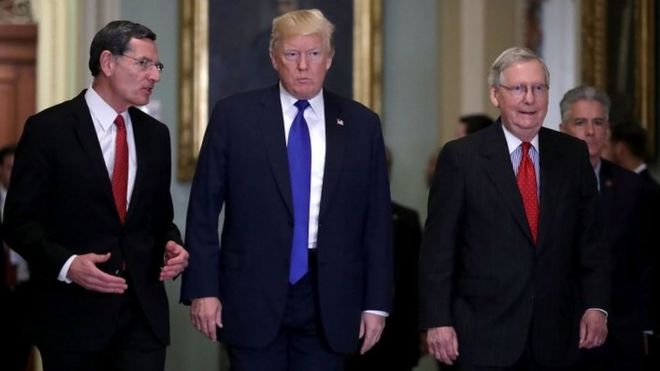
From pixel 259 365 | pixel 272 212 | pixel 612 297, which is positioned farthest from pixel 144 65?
pixel 612 297

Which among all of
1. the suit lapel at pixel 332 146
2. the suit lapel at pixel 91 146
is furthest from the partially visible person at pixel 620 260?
the suit lapel at pixel 91 146

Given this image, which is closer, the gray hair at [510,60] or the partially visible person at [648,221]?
the gray hair at [510,60]

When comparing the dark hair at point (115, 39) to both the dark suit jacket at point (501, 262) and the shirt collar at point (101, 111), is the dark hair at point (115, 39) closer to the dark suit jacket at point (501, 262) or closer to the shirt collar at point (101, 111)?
the shirt collar at point (101, 111)

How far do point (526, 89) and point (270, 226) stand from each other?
1019mm

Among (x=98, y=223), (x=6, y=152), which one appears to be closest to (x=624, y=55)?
(x=6, y=152)

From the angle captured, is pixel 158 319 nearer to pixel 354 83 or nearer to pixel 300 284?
pixel 300 284

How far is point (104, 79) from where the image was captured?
4.98 meters

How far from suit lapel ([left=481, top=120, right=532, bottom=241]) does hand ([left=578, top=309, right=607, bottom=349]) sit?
35cm

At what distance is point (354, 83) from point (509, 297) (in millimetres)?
4479

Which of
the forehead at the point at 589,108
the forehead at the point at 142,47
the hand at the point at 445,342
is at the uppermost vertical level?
the forehead at the point at 142,47

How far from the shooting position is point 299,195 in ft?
15.8

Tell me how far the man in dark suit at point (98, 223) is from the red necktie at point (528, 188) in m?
1.20

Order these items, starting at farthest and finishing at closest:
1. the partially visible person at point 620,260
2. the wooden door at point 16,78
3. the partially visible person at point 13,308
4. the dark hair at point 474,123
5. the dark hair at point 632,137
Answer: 1. the wooden door at point 16,78
2. the partially visible person at point 13,308
3. the dark hair at point 632,137
4. the dark hair at point 474,123
5. the partially visible person at point 620,260

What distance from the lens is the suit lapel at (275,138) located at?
4.79 metres
